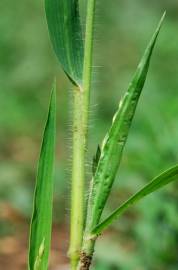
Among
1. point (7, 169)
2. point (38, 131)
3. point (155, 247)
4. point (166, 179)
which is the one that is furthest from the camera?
point (38, 131)

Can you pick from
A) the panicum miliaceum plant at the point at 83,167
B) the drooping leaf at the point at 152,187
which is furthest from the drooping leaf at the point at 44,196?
the drooping leaf at the point at 152,187

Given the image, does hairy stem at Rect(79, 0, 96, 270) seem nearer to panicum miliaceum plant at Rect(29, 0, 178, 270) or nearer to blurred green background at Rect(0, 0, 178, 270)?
panicum miliaceum plant at Rect(29, 0, 178, 270)

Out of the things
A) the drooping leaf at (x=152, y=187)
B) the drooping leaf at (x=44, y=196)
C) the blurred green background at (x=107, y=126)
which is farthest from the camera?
the blurred green background at (x=107, y=126)

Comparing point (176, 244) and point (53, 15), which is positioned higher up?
point (53, 15)

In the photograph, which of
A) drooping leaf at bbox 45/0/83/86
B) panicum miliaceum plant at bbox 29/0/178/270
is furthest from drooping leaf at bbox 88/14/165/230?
drooping leaf at bbox 45/0/83/86

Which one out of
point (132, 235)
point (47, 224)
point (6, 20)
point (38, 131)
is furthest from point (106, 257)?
point (6, 20)

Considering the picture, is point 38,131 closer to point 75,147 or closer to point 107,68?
point 107,68

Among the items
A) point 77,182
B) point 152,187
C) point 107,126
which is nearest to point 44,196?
point 77,182

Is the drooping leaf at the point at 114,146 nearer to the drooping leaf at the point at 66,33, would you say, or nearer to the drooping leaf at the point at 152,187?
the drooping leaf at the point at 152,187
